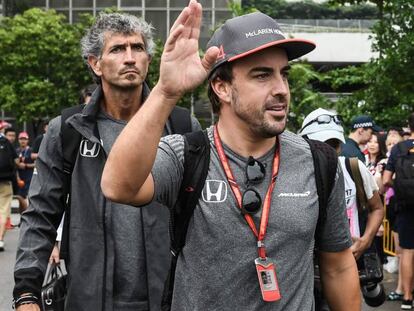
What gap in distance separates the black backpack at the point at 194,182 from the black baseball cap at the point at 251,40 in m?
0.27

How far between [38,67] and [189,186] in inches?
1197

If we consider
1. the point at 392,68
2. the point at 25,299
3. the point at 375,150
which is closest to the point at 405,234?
the point at 375,150

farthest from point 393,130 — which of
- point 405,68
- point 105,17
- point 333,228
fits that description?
point 333,228

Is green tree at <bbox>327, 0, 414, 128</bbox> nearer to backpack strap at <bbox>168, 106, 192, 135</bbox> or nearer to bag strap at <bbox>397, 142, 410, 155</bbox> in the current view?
bag strap at <bbox>397, 142, 410, 155</bbox>

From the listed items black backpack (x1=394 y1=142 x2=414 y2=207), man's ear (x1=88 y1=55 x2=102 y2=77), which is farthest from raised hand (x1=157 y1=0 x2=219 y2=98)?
black backpack (x1=394 y1=142 x2=414 y2=207)

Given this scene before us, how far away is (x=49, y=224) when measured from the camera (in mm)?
4031

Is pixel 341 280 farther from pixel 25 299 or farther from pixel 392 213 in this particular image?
pixel 392 213

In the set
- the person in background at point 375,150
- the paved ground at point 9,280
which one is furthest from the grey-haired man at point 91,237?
the person in background at point 375,150

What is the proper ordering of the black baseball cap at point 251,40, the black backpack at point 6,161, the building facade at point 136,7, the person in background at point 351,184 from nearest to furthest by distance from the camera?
1. the black baseball cap at point 251,40
2. the person in background at point 351,184
3. the black backpack at point 6,161
4. the building facade at point 136,7

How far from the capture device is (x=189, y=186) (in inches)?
112

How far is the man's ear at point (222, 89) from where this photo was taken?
119 inches

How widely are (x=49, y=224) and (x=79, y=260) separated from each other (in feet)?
0.74

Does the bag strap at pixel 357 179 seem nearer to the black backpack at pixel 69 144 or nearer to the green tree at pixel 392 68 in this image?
the black backpack at pixel 69 144

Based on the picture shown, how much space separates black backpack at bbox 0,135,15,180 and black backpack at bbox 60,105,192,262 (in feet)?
32.0
